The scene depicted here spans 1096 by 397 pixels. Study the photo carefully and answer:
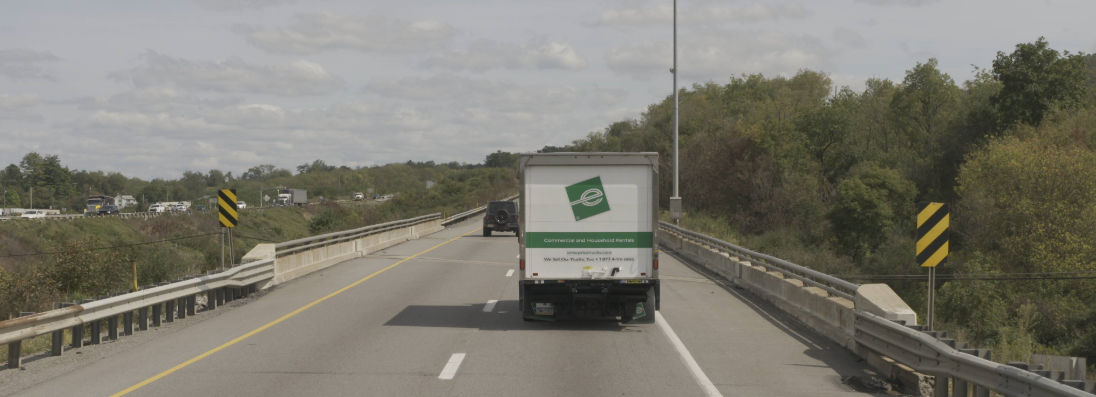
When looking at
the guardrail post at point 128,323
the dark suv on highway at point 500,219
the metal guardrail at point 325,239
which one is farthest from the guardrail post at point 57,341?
the dark suv on highway at point 500,219

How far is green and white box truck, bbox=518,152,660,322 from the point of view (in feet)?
46.4

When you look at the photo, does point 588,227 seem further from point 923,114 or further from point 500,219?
point 923,114

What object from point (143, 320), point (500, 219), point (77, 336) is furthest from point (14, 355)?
point (500, 219)

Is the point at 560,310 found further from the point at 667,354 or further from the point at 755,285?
the point at 755,285

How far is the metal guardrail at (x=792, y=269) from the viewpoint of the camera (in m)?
13.4

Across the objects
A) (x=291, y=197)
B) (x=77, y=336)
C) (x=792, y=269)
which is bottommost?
(x=291, y=197)

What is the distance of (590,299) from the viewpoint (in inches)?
560

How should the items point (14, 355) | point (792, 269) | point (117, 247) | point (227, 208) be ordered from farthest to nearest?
1. point (117, 247)
2. point (227, 208)
3. point (792, 269)
4. point (14, 355)

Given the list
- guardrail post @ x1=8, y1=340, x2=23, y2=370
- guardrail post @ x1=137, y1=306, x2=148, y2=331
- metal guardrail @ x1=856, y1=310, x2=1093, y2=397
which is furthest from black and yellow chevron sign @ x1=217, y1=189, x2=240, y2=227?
metal guardrail @ x1=856, y1=310, x2=1093, y2=397

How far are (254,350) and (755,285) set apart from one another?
11533 millimetres

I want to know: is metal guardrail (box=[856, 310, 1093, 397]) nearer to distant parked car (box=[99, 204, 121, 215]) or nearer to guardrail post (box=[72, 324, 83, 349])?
guardrail post (box=[72, 324, 83, 349])

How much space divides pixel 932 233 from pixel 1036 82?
5392cm

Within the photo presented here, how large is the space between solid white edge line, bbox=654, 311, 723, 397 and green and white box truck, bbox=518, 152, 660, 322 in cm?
81

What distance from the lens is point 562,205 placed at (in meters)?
14.3
